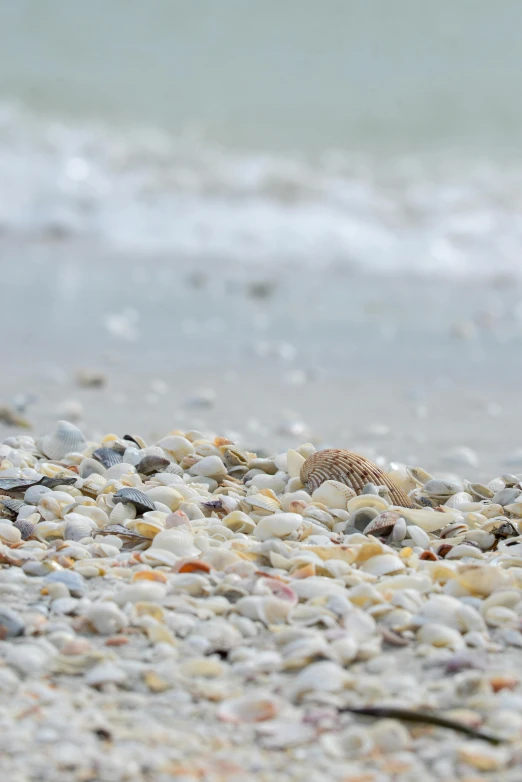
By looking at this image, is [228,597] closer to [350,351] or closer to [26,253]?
[350,351]

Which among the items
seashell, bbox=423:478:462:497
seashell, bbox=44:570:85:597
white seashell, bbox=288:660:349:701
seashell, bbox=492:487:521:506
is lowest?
seashell, bbox=44:570:85:597

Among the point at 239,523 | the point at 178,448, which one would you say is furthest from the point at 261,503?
the point at 178,448

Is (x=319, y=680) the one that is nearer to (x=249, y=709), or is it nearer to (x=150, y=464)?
(x=249, y=709)

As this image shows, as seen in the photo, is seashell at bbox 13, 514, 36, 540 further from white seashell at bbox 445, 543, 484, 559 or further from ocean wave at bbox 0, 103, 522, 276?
ocean wave at bbox 0, 103, 522, 276

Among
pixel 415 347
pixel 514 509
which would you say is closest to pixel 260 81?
pixel 415 347

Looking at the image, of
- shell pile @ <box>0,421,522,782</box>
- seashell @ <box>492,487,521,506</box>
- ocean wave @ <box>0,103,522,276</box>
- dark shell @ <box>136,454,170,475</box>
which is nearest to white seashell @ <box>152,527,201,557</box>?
shell pile @ <box>0,421,522,782</box>

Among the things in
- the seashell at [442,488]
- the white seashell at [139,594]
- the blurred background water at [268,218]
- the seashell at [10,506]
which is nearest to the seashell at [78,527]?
the seashell at [10,506]

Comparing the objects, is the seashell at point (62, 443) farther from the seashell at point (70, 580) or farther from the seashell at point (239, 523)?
the seashell at point (70, 580)
